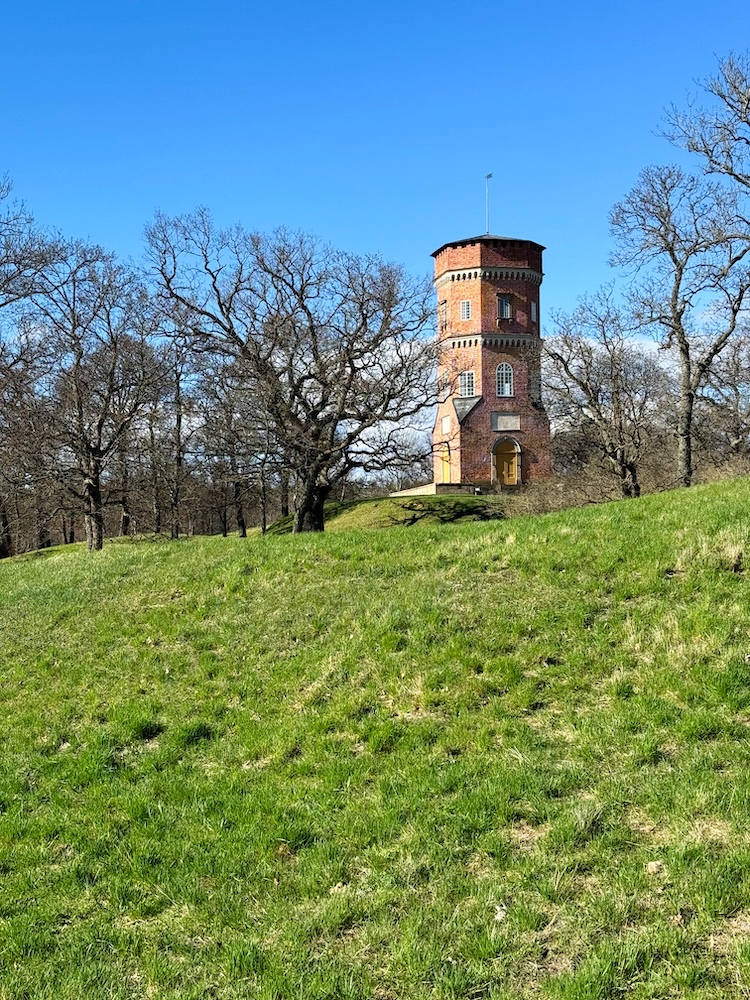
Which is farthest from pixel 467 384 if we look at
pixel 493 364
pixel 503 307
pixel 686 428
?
pixel 686 428

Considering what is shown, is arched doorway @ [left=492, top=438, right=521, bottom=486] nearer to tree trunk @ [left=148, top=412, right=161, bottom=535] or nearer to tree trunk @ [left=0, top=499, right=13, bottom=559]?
tree trunk @ [left=148, top=412, right=161, bottom=535]

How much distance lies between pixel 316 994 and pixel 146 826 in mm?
2622

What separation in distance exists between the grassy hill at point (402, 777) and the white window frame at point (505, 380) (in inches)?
1611

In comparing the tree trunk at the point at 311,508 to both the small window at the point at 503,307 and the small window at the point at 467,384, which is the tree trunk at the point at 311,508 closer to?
the small window at the point at 467,384

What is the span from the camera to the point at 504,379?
51781 millimetres

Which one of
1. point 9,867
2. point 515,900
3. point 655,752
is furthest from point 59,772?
point 655,752

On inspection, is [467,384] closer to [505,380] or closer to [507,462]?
[505,380]

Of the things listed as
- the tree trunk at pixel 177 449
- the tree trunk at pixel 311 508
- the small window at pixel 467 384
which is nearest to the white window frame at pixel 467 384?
the small window at pixel 467 384

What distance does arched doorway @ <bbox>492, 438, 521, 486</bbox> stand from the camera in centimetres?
5134

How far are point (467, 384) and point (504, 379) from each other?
2445 mm

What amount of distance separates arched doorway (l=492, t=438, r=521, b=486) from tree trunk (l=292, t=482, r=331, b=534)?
77.2ft

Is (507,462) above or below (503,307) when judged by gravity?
below

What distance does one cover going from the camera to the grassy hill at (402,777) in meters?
4.64

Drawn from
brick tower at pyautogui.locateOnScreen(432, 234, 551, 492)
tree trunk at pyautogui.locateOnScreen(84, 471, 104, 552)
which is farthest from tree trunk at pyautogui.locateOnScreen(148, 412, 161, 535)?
brick tower at pyautogui.locateOnScreen(432, 234, 551, 492)
